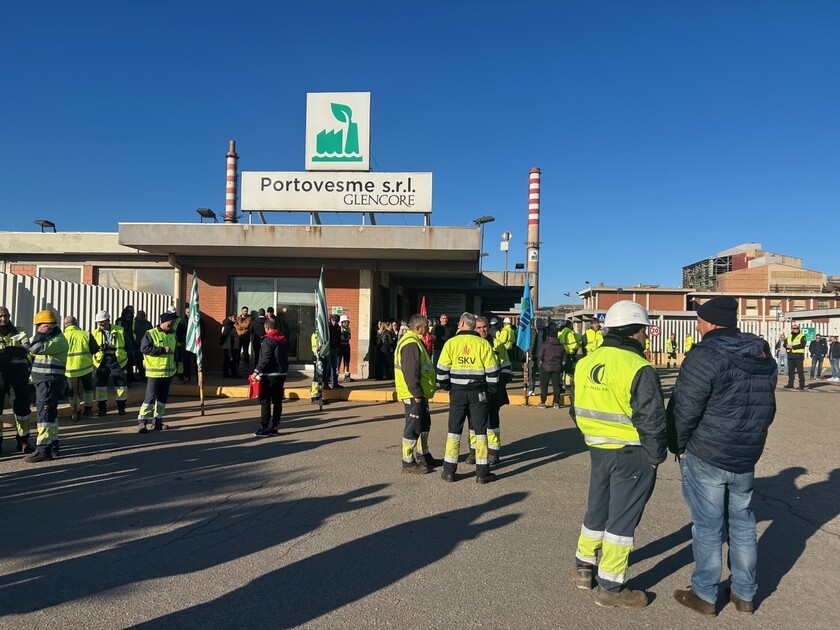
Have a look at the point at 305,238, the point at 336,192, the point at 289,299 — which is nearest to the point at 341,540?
the point at 305,238

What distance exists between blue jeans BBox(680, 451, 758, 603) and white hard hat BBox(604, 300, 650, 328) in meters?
1.01

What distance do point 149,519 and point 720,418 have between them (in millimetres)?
4946

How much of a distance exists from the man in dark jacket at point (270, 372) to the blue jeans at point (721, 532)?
650cm

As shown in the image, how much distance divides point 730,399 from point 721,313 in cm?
59

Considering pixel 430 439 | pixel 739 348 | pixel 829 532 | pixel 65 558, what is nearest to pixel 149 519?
pixel 65 558

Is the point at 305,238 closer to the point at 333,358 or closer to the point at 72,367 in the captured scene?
the point at 333,358

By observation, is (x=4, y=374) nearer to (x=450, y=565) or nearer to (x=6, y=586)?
(x=6, y=586)

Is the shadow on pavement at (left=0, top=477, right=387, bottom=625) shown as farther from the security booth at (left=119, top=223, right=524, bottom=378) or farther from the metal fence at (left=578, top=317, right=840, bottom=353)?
the metal fence at (left=578, top=317, right=840, bottom=353)

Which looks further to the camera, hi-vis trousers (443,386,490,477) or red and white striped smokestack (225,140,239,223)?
red and white striped smokestack (225,140,239,223)

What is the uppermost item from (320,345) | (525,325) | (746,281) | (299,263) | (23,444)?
(746,281)

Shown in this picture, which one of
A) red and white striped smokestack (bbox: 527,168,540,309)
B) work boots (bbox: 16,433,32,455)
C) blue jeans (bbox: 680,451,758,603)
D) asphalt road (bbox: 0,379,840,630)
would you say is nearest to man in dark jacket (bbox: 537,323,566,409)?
asphalt road (bbox: 0,379,840,630)

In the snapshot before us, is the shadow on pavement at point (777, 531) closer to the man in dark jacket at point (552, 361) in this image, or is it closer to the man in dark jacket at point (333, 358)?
the man in dark jacket at point (552, 361)

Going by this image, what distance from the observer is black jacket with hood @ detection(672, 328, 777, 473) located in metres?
3.68

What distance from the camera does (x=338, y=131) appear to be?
1733 cm
